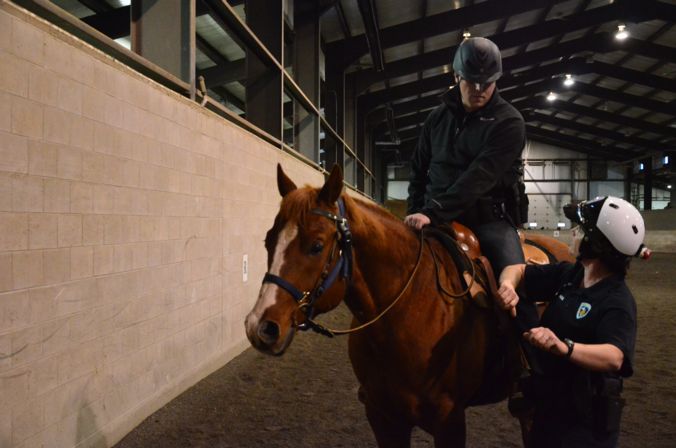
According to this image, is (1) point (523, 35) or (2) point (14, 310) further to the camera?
(1) point (523, 35)

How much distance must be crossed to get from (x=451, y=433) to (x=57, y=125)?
7.95ft

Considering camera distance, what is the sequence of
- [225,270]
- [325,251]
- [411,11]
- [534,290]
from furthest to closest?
[411,11]
[225,270]
[534,290]
[325,251]

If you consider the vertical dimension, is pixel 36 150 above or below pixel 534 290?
above

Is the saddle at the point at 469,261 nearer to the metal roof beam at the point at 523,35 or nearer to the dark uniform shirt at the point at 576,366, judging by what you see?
the dark uniform shirt at the point at 576,366

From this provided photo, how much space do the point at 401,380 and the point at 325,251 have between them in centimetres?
68

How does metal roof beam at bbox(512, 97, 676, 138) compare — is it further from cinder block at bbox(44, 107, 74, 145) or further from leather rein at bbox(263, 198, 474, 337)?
leather rein at bbox(263, 198, 474, 337)

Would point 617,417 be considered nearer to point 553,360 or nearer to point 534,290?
point 553,360

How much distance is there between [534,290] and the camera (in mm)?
2355

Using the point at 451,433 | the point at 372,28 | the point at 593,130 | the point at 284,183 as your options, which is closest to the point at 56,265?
the point at 284,183

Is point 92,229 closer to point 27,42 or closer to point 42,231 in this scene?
point 42,231

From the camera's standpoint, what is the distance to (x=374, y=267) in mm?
2076

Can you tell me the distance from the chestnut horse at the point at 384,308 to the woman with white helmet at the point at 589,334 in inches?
10.7

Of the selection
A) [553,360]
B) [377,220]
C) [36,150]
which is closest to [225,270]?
[36,150]

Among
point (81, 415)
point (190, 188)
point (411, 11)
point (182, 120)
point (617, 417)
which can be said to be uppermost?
point (411, 11)
